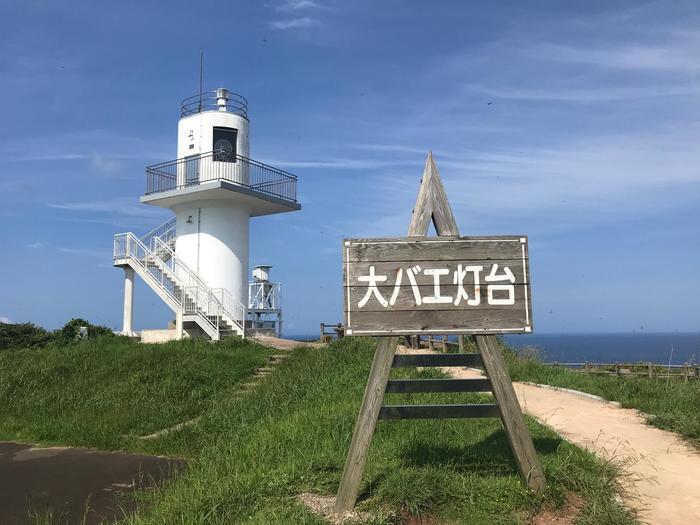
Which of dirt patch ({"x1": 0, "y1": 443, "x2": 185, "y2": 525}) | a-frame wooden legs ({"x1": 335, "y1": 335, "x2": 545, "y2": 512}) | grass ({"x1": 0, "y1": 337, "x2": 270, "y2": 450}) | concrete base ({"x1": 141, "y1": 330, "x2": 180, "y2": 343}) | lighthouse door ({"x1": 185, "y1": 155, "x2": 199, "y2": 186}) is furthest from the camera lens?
lighthouse door ({"x1": 185, "y1": 155, "x2": 199, "y2": 186})

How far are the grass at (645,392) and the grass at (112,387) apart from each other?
22.6 ft

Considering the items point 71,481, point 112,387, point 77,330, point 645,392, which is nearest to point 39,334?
point 77,330

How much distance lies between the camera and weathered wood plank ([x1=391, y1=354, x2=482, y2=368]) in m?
5.07

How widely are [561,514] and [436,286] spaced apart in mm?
2063

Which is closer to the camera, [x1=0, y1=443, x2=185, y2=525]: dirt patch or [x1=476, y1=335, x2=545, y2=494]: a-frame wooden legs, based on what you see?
[x1=476, y1=335, x2=545, y2=494]: a-frame wooden legs

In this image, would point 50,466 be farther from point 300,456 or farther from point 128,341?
point 128,341

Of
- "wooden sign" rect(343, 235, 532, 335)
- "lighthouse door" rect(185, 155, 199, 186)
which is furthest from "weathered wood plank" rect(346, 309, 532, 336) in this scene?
"lighthouse door" rect(185, 155, 199, 186)

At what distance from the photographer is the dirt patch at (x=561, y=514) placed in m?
4.59

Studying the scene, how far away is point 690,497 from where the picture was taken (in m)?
5.49

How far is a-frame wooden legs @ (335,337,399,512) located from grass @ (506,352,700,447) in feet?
15.5

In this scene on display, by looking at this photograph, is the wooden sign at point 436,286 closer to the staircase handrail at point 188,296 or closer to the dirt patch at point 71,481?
the dirt patch at point 71,481

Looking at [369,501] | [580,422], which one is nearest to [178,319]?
[580,422]

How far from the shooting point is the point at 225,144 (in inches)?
821

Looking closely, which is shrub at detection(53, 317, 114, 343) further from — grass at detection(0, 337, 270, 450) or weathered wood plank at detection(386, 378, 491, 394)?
weathered wood plank at detection(386, 378, 491, 394)
